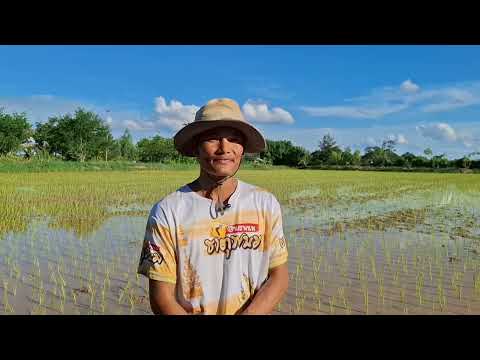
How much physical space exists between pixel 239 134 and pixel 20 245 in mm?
3802

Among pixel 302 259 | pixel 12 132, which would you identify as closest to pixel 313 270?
pixel 302 259

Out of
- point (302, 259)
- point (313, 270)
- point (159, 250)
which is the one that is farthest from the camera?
point (302, 259)

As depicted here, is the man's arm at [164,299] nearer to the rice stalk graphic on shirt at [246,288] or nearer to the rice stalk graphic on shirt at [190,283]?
the rice stalk graphic on shirt at [190,283]

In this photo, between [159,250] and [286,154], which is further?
[286,154]

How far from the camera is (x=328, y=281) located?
3.46 m

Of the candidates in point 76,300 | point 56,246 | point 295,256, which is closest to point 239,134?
point 76,300

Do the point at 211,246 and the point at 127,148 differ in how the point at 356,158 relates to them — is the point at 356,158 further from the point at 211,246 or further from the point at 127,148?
the point at 211,246

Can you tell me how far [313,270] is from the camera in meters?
3.74

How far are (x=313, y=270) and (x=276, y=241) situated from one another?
2654mm


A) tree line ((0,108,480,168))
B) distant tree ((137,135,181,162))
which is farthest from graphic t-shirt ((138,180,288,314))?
distant tree ((137,135,181,162))

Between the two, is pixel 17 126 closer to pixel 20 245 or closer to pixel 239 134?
pixel 20 245

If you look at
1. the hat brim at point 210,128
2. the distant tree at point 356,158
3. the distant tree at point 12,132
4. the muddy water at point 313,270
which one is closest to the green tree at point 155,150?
the distant tree at point 12,132

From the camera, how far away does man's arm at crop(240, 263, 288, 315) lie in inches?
46.9

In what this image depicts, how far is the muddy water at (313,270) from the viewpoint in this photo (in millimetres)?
2975
